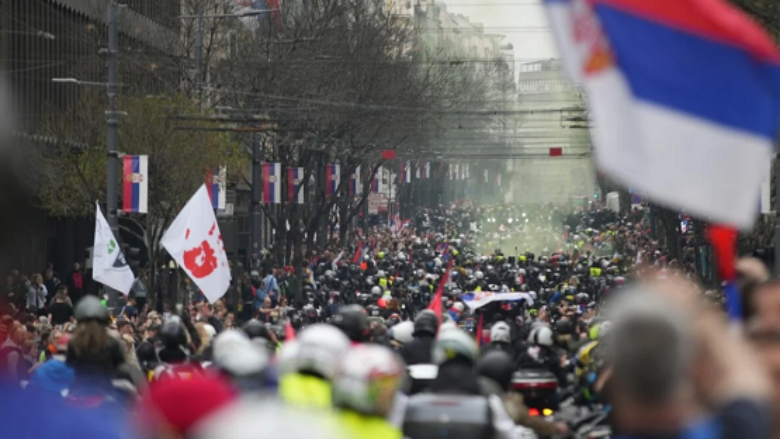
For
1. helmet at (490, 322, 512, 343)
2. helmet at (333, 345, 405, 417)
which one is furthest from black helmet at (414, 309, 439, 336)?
helmet at (333, 345, 405, 417)

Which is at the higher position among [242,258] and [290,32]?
[290,32]

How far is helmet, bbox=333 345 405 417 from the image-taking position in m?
6.07

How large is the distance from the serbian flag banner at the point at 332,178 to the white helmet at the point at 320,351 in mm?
55484

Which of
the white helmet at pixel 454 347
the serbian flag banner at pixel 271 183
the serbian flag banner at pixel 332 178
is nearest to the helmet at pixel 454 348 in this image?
the white helmet at pixel 454 347

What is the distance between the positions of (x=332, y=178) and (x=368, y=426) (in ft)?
188

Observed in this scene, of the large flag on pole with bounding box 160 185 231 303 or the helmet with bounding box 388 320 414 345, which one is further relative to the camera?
the large flag on pole with bounding box 160 185 231 303

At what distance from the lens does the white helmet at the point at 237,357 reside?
30.8 ft

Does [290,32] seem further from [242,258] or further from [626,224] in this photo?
[626,224]

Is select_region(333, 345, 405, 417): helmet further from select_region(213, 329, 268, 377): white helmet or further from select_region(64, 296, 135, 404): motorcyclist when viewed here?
select_region(64, 296, 135, 404): motorcyclist

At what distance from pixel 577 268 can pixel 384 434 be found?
46.3m

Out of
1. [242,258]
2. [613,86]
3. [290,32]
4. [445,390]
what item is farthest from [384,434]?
[290,32]

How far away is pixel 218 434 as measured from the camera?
3557 mm

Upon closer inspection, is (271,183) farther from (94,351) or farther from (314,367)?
(314,367)

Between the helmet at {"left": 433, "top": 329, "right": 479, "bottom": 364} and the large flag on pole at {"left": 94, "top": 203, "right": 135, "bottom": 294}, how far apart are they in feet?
55.8
